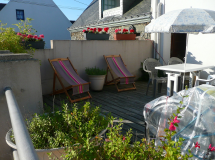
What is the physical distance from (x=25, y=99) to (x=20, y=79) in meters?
0.22

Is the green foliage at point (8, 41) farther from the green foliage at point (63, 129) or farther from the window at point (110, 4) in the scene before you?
the window at point (110, 4)

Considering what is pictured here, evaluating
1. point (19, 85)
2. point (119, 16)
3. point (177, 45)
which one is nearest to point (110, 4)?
point (119, 16)

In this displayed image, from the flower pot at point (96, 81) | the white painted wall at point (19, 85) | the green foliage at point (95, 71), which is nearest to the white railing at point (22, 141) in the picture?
the white painted wall at point (19, 85)

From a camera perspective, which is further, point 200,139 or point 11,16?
point 11,16

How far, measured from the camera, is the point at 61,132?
157cm

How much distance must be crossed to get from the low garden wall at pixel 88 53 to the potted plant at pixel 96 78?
Result: 369 mm

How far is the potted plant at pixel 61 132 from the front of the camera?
4.90 feet

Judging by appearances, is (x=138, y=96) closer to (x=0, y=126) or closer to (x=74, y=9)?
(x=0, y=126)

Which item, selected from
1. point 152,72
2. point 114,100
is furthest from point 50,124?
point 152,72

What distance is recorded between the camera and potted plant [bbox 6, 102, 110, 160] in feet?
4.90

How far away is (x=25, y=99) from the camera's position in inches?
76.1

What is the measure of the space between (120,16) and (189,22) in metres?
6.09

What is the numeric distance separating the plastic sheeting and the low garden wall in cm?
358

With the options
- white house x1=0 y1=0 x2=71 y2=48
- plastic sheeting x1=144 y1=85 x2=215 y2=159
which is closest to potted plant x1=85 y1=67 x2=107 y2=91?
plastic sheeting x1=144 y1=85 x2=215 y2=159
